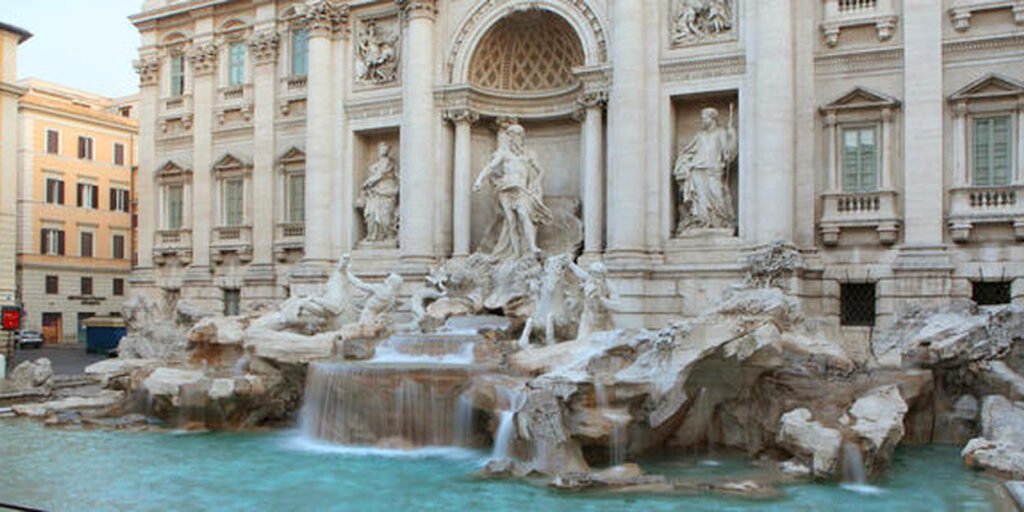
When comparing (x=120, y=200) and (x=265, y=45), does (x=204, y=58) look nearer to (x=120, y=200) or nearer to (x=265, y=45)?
(x=265, y=45)

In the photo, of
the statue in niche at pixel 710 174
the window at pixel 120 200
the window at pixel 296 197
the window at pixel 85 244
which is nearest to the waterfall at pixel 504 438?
the statue in niche at pixel 710 174

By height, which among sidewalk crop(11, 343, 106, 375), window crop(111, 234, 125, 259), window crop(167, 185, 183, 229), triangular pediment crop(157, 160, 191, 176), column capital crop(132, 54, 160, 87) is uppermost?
column capital crop(132, 54, 160, 87)

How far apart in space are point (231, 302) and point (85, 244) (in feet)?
70.2

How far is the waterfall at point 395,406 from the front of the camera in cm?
1574

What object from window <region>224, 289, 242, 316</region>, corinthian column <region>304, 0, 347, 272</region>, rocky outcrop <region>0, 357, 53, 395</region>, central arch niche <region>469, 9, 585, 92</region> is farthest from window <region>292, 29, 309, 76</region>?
rocky outcrop <region>0, 357, 53, 395</region>

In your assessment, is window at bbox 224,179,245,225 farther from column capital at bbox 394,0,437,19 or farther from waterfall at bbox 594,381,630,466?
waterfall at bbox 594,381,630,466

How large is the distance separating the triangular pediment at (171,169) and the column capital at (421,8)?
10.6 m

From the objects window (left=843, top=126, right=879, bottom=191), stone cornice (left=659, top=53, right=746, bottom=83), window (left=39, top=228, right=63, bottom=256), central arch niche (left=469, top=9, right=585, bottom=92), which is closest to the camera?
window (left=843, top=126, right=879, bottom=191)

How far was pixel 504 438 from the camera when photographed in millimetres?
14508

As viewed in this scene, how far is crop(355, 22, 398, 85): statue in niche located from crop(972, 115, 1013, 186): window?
14761mm

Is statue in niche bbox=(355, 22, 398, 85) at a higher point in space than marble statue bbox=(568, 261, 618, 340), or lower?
higher

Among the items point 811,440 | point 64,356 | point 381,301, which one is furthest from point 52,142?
point 811,440

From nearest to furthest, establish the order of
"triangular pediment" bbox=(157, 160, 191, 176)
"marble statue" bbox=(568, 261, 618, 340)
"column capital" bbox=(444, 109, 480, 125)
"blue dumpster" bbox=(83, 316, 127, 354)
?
1. "marble statue" bbox=(568, 261, 618, 340)
2. "column capital" bbox=(444, 109, 480, 125)
3. "triangular pediment" bbox=(157, 160, 191, 176)
4. "blue dumpster" bbox=(83, 316, 127, 354)

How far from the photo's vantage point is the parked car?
39.7m
